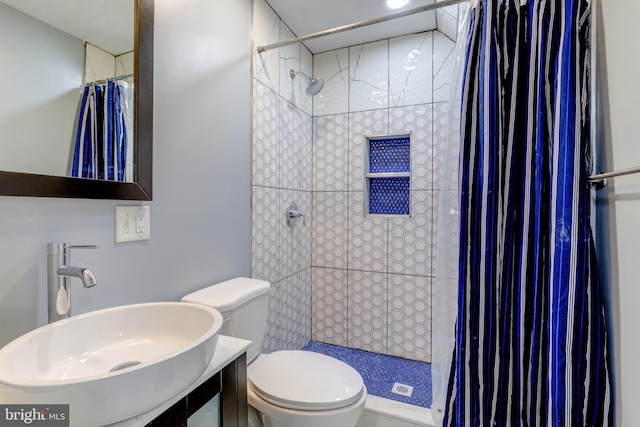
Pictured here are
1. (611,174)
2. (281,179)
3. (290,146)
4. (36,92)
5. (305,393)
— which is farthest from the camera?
(290,146)

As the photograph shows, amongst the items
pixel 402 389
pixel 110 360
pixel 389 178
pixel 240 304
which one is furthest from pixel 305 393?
pixel 389 178

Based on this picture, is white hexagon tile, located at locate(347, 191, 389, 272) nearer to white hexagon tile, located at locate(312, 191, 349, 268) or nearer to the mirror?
white hexagon tile, located at locate(312, 191, 349, 268)

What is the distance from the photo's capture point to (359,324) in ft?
7.61

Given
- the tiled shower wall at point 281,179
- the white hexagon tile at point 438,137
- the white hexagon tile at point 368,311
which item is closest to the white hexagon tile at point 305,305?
the tiled shower wall at point 281,179

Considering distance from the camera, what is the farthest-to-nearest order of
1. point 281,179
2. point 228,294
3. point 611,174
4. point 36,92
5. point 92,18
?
point 281,179 < point 228,294 < point 92,18 < point 36,92 < point 611,174


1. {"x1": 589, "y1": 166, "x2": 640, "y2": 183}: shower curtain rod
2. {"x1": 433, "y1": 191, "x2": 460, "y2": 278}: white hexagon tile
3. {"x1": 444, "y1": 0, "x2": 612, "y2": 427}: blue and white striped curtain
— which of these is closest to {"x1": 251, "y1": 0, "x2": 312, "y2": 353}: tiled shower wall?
{"x1": 433, "y1": 191, "x2": 460, "y2": 278}: white hexagon tile

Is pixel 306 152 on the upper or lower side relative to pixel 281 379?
upper

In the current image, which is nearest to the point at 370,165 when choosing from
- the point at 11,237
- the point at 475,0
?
the point at 475,0

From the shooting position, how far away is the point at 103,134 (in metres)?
1.00

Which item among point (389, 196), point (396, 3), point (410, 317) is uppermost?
point (396, 3)

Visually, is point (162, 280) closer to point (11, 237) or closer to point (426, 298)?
point (11, 237)

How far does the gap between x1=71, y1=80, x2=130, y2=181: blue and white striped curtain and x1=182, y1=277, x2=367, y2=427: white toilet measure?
0.56 m

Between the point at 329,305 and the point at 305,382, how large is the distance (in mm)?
1150

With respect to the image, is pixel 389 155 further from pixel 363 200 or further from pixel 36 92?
pixel 36 92
